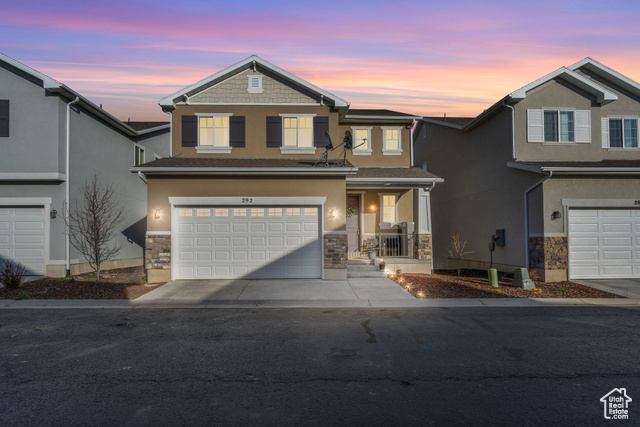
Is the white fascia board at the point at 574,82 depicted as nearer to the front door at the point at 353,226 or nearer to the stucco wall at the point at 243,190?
the stucco wall at the point at 243,190

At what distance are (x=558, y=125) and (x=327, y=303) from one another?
37.9 feet

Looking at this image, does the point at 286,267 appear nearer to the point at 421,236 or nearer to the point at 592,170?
the point at 421,236

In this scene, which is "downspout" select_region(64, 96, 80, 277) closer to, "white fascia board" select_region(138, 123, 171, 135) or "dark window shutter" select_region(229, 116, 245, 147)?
"white fascia board" select_region(138, 123, 171, 135)

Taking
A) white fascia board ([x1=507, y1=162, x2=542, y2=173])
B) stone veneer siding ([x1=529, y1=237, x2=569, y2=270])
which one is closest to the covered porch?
white fascia board ([x1=507, y1=162, x2=542, y2=173])

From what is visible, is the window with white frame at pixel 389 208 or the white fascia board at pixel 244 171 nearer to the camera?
the white fascia board at pixel 244 171

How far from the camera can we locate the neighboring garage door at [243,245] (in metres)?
14.0

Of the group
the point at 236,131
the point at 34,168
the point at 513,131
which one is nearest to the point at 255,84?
the point at 236,131

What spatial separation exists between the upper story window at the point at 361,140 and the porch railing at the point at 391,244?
11.9 feet

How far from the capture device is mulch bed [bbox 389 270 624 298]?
11.7 meters

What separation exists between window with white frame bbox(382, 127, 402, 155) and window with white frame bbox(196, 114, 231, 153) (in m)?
6.77

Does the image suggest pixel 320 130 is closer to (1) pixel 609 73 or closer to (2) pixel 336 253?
(2) pixel 336 253

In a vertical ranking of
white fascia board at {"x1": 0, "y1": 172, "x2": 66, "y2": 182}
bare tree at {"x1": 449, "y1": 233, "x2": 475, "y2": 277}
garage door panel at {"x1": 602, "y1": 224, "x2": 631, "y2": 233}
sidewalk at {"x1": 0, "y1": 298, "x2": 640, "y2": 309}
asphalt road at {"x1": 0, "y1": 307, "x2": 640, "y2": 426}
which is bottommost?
sidewalk at {"x1": 0, "y1": 298, "x2": 640, "y2": 309}

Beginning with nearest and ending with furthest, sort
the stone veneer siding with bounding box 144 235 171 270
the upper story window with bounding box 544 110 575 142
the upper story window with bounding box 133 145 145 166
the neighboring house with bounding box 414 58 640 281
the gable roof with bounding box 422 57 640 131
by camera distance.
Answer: the stone veneer siding with bounding box 144 235 171 270 → the neighboring house with bounding box 414 58 640 281 → the gable roof with bounding box 422 57 640 131 → the upper story window with bounding box 544 110 575 142 → the upper story window with bounding box 133 145 145 166

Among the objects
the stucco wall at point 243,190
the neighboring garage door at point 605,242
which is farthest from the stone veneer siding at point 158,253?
the neighboring garage door at point 605,242
